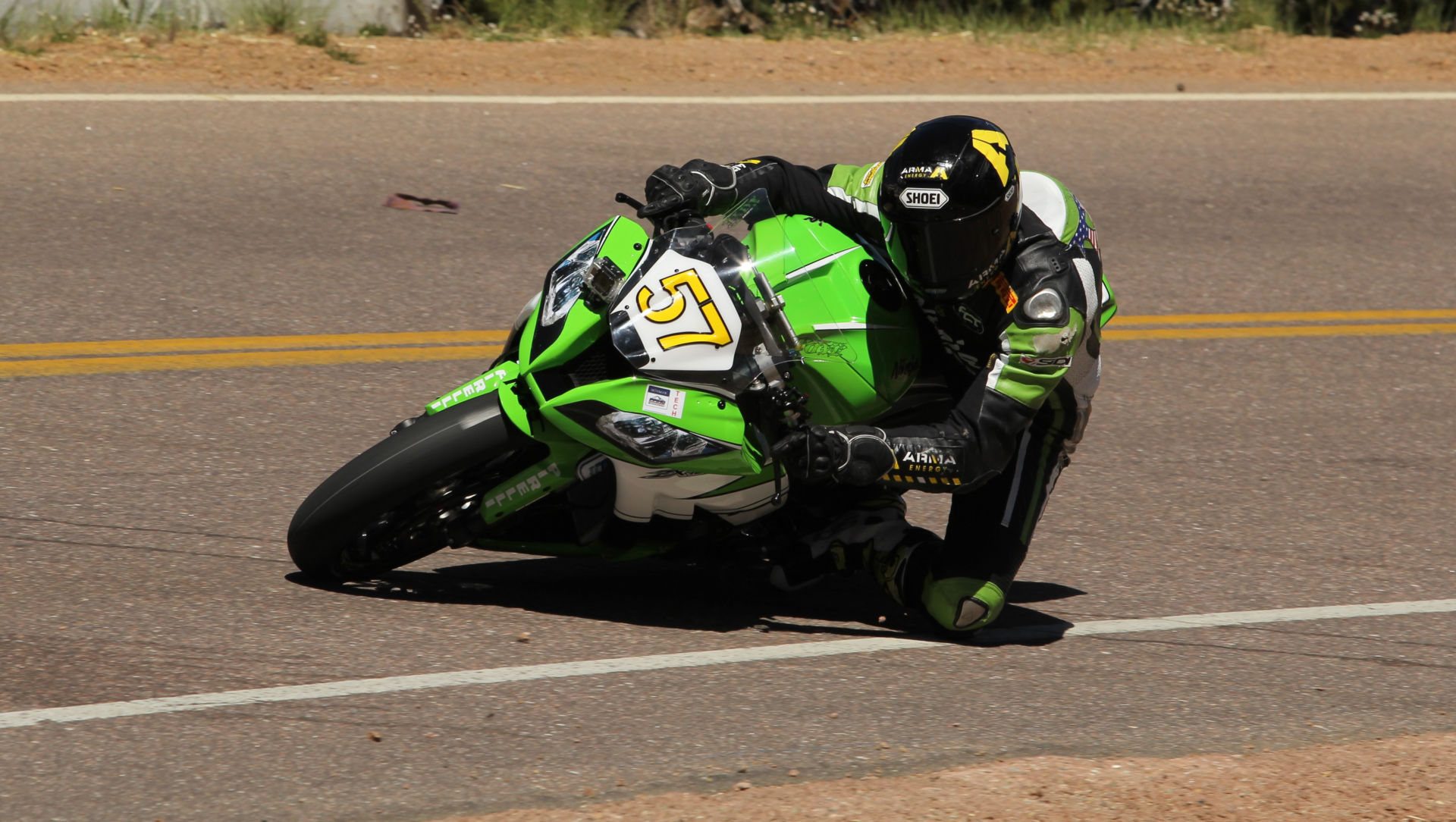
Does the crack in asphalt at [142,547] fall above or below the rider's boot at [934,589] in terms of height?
below

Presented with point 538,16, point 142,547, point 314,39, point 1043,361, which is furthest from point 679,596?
point 538,16

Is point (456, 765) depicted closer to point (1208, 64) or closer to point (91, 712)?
point (91, 712)

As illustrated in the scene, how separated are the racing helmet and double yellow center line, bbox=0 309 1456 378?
123 inches

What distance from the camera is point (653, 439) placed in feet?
14.7

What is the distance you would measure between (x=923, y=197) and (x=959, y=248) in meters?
0.17

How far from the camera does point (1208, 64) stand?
1298cm

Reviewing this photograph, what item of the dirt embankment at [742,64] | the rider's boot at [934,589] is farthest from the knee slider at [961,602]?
the dirt embankment at [742,64]

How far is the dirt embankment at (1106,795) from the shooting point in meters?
3.72

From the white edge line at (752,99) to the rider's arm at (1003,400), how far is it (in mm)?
6570

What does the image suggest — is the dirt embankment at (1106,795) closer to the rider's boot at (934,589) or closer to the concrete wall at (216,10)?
the rider's boot at (934,589)

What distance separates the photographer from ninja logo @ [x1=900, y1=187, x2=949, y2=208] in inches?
174

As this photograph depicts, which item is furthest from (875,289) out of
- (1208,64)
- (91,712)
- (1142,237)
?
Result: (1208,64)

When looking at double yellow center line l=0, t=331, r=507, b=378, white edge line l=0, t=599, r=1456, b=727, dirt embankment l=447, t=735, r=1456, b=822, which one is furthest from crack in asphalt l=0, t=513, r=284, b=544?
dirt embankment l=447, t=735, r=1456, b=822

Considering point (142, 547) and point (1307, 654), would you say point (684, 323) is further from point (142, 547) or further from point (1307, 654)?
point (1307, 654)
